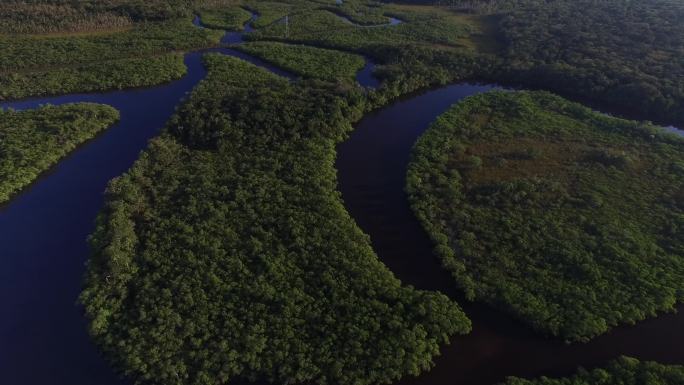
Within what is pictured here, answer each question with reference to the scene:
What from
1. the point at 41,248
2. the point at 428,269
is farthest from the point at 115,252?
the point at 428,269

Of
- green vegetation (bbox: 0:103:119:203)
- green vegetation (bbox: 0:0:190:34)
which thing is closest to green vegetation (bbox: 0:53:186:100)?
green vegetation (bbox: 0:103:119:203)

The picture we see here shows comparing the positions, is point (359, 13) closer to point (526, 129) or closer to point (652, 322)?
point (526, 129)

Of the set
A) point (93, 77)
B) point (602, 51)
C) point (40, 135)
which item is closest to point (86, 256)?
point (40, 135)

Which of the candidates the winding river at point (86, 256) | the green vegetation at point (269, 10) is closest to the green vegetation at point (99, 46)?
the green vegetation at point (269, 10)

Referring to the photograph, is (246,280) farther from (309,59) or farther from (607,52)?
(607,52)

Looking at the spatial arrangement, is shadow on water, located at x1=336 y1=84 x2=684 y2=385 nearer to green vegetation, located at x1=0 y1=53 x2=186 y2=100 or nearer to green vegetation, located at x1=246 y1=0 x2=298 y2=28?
green vegetation, located at x1=0 y1=53 x2=186 y2=100

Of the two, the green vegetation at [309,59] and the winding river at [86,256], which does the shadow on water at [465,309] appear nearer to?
the winding river at [86,256]
